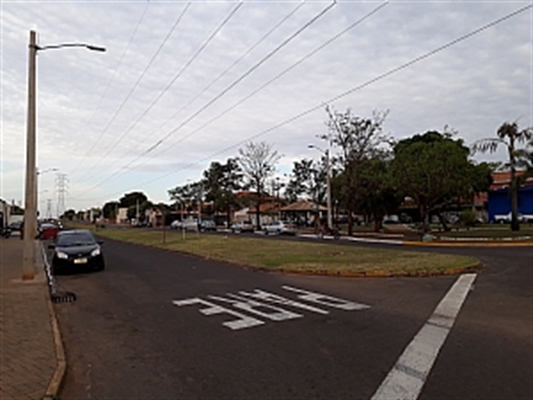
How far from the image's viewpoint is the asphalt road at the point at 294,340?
5.53 m

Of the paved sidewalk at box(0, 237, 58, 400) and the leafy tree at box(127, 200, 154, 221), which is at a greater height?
the leafy tree at box(127, 200, 154, 221)

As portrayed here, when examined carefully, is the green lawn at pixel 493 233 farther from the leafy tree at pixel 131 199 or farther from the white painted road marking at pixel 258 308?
the leafy tree at pixel 131 199

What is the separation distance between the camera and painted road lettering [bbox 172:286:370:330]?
9.04 m

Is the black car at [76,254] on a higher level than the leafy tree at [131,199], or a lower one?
lower

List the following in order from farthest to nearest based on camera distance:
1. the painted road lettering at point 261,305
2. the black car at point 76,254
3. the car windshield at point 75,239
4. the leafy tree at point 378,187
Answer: the leafy tree at point 378,187, the car windshield at point 75,239, the black car at point 76,254, the painted road lettering at point 261,305

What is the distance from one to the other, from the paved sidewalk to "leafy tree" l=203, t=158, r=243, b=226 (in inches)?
2814

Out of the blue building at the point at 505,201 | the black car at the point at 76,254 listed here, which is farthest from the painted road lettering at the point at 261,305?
the blue building at the point at 505,201

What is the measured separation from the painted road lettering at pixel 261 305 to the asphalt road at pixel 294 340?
21 mm

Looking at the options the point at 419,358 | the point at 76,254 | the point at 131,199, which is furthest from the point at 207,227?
the point at 131,199

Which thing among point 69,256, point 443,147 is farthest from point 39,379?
point 443,147

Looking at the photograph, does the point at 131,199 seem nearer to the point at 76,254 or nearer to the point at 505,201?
the point at 505,201

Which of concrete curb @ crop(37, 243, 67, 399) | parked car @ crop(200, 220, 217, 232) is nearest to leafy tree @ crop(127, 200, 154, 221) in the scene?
parked car @ crop(200, 220, 217, 232)

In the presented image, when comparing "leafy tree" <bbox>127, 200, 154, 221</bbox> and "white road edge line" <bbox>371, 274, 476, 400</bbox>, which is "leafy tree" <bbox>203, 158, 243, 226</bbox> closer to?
"leafy tree" <bbox>127, 200, 154, 221</bbox>

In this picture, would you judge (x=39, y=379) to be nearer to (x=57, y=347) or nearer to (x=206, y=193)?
(x=57, y=347)
